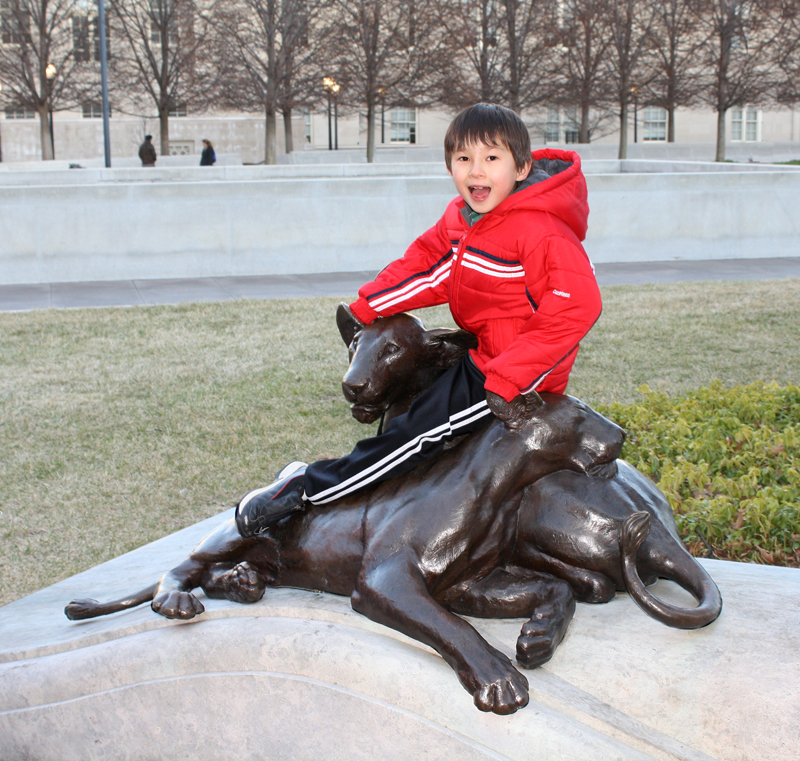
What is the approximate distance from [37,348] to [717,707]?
328 inches

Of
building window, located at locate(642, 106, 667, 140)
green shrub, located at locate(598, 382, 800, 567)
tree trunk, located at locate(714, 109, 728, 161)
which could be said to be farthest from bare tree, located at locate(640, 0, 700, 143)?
green shrub, located at locate(598, 382, 800, 567)

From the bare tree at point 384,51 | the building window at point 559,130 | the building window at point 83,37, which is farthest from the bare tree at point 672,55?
the building window at point 83,37

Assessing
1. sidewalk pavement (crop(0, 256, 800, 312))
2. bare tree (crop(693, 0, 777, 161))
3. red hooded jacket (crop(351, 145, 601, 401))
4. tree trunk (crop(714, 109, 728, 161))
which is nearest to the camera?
red hooded jacket (crop(351, 145, 601, 401))

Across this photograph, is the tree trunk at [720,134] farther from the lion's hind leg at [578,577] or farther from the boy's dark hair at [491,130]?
the lion's hind leg at [578,577]

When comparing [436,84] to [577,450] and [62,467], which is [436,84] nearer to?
[62,467]

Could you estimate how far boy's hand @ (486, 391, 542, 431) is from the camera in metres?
2.63

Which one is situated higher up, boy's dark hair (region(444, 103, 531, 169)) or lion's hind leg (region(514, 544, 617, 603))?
boy's dark hair (region(444, 103, 531, 169))

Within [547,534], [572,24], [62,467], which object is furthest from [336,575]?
[572,24]

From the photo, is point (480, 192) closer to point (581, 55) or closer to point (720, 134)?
point (720, 134)

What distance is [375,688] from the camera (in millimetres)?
2529

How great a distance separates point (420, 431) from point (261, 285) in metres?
10.6

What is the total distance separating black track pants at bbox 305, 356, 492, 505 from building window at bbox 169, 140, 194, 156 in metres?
42.9

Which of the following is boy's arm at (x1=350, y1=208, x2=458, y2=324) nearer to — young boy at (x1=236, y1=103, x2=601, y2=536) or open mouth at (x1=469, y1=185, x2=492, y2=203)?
young boy at (x1=236, y1=103, x2=601, y2=536)

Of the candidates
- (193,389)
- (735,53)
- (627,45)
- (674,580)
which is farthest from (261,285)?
(735,53)
